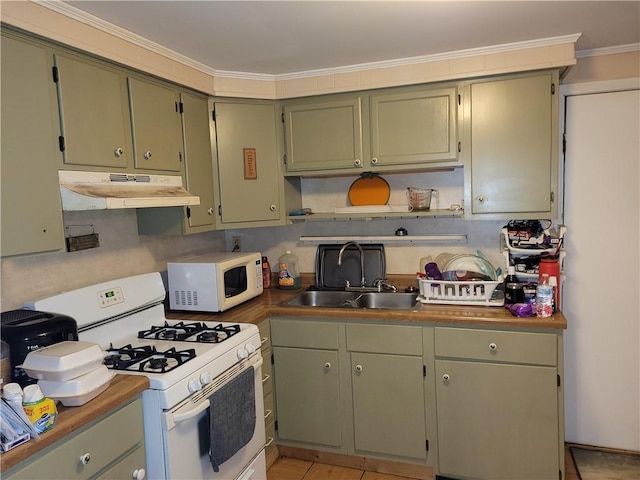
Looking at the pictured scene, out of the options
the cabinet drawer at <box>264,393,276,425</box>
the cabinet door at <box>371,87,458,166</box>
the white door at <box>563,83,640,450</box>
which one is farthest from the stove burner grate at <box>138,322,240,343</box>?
the white door at <box>563,83,640,450</box>

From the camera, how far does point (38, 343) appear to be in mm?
1557

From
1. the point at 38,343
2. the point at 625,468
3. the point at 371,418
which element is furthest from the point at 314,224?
the point at 625,468

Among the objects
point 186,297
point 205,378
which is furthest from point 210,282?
point 205,378

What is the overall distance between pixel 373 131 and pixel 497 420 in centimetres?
167

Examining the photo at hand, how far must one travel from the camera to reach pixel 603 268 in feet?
8.62

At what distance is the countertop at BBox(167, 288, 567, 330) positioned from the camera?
220 centimetres

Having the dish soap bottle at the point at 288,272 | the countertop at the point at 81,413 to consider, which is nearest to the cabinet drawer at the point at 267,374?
the dish soap bottle at the point at 288,272

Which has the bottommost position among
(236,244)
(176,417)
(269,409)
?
(269,409)

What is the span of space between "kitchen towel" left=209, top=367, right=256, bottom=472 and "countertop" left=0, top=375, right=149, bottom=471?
1.11 feet

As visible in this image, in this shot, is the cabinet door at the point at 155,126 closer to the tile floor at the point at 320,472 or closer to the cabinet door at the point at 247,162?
the cabinet door at the point at 247,162

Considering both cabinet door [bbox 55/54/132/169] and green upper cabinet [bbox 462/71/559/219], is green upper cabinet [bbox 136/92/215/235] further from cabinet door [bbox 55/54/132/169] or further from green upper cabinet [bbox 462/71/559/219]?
green upper cabinet [bbox 462/71/559/219]

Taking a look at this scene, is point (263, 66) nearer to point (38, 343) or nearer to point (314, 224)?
point (314, 224)

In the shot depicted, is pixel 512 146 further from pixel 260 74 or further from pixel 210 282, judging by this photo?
pixel 210 282

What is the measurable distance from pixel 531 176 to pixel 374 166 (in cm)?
84
